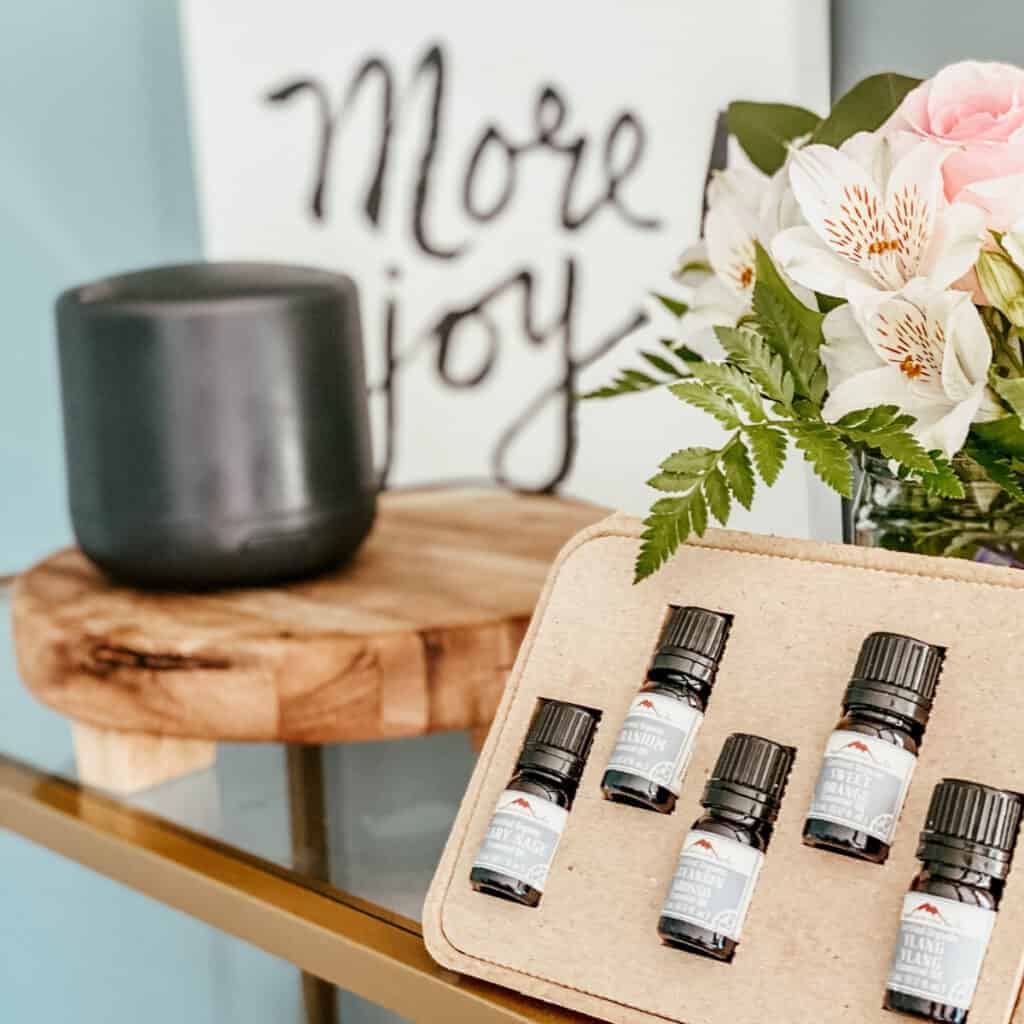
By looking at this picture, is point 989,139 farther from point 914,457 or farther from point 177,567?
point 177,567

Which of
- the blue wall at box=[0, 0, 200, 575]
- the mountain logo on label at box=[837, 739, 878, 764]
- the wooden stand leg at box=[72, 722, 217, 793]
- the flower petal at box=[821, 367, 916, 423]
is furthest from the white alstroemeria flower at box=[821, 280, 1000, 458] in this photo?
the blue wall at box=[0, 0, 200, 575]

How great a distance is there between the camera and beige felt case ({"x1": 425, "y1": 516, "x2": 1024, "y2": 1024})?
1.45 ft

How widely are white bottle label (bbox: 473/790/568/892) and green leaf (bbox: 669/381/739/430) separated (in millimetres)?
155

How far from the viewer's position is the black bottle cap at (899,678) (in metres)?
0.45

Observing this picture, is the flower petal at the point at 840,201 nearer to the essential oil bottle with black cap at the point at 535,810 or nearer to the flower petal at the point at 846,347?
the flower petal at the point at 846,347

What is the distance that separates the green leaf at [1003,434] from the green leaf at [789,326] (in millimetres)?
61

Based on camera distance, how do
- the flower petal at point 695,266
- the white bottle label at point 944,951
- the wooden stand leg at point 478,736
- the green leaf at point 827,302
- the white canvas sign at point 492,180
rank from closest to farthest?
the white bottle label at point 944,951 → the green leaf at point 827,302 → the flower petal at point 695,266 → the wooden stand leg at point 478,736 → the white canvas sign at point 492,180

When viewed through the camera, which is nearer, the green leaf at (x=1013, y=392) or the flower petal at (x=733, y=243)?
the green leaf at (x=1013, y=392)

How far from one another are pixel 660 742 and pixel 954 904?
114 mm

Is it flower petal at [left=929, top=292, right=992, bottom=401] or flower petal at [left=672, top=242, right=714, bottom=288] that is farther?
flower petal at [left=672, top=242, right=714, bottom=288]

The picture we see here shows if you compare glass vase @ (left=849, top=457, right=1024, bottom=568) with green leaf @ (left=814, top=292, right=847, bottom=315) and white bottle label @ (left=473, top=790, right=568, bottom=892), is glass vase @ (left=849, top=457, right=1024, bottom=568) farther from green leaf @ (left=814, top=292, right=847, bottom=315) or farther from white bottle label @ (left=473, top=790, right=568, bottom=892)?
white bottle label @ (left=473, top=790, right=568, bottom=892)

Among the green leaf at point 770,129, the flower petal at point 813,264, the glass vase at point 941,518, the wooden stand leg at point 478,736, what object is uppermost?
the green leaf at point 770,129

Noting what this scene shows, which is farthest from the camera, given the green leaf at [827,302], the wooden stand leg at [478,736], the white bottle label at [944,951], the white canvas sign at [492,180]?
the white canvas sign at [492,180]

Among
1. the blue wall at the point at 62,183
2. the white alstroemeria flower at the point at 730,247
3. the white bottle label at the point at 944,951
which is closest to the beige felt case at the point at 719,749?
the white bottle label at the point at 944,951
